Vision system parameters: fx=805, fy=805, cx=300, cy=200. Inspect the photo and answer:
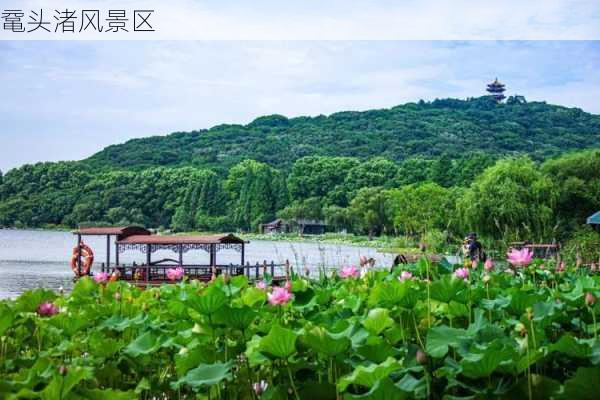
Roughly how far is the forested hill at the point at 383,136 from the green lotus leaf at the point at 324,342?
254 feet

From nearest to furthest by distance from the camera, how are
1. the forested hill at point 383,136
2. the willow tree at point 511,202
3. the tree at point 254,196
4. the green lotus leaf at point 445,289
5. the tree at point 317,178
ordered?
the green lotus leaf at point 445,289 → the willow tree at point 511,202 → the tree at point 254,196 → the tree at point 317,178 → the forested hill at point 383,136

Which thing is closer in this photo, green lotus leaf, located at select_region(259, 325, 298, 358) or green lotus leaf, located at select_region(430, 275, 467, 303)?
green lotus leaf, located at select_region(259, 325, 298, 358)

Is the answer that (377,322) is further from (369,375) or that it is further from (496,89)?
(496,89)

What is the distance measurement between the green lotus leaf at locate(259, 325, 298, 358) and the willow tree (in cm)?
2561

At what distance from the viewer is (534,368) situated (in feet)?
7.41

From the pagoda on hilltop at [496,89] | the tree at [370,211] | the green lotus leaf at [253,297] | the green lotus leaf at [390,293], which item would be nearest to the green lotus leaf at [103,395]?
the green lotus leaf at [253,297]

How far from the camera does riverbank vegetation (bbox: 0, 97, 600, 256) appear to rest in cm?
6581

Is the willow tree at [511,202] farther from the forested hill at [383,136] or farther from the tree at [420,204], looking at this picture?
the forested hill at [383,136]

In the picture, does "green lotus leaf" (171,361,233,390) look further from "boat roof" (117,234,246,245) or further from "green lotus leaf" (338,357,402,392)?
"boat roof" (117,234,246,245)

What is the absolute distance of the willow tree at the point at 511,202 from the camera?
2758 cm

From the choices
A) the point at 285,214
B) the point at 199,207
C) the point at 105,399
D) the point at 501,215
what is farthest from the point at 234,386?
the point at 199,207

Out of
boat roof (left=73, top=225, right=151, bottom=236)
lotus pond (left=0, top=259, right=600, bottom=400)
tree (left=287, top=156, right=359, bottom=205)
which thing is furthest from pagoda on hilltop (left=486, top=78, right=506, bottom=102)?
lotus pond (left=0, top=259, right=600, bottom=400)

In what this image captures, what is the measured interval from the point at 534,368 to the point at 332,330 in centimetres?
59

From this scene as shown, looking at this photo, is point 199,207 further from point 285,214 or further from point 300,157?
point 300,157
